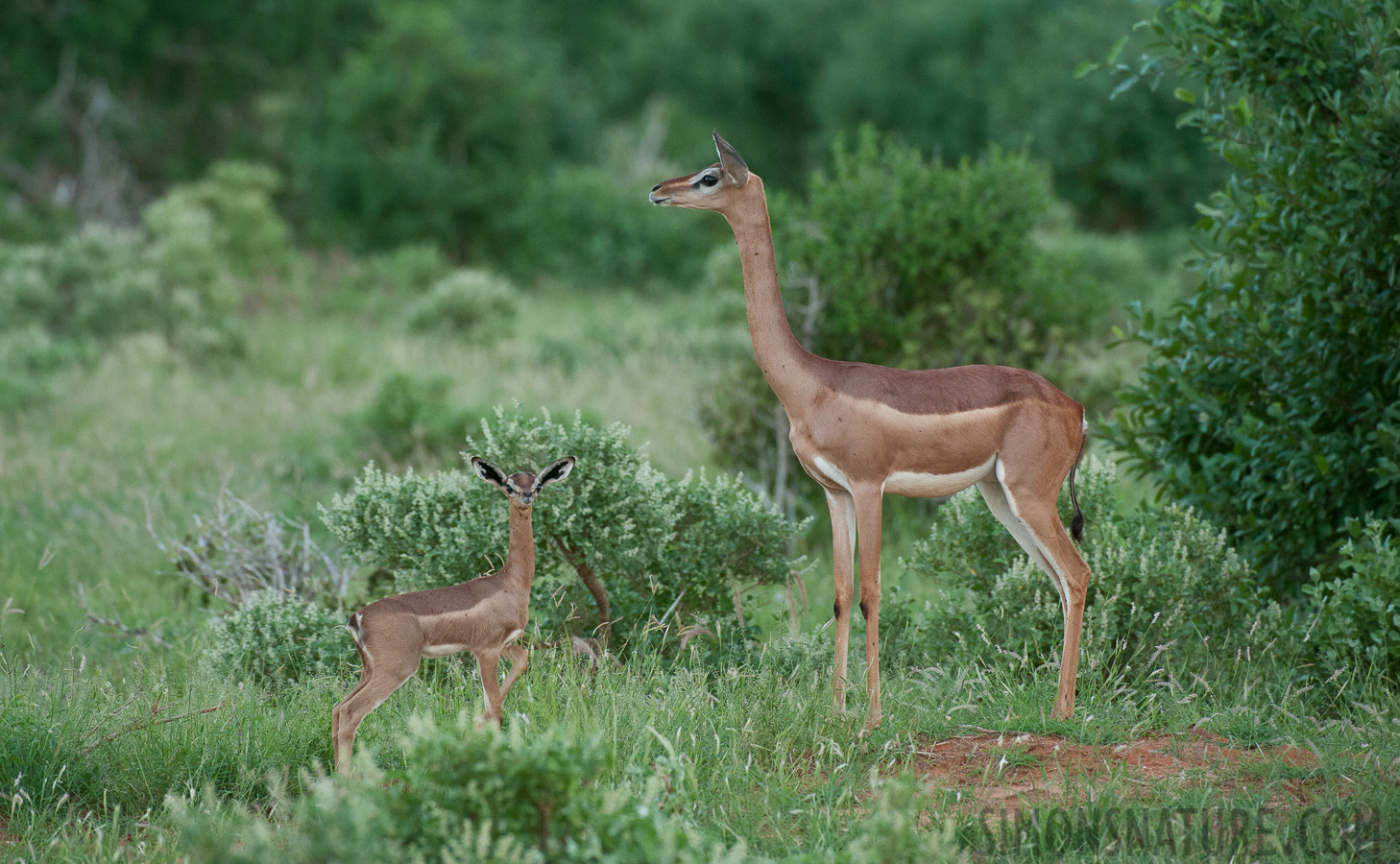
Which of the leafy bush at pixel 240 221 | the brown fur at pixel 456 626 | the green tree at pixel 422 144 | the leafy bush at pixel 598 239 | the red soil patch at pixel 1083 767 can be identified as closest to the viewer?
the brown fur at pixel 456 626

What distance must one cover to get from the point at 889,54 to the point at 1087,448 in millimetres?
28933

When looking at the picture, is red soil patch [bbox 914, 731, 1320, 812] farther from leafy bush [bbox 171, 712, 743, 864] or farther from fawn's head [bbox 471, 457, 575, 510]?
fawn's head [bbox 471, 457, 575, 510]

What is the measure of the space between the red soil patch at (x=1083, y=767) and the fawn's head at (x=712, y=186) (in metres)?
2.28

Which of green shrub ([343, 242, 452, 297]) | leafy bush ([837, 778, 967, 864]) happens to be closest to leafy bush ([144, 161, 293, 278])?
green shrub ([343, 242, 452, 297])

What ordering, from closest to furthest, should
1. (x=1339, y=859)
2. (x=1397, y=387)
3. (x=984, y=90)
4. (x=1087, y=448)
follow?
1. (x=1339, y=859)
2. (x=1397, y=387)
3. (x=1087, y=448)
4. (x=984, y=90)

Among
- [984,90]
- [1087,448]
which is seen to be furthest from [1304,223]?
[984,90]

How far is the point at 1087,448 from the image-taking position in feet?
36.4

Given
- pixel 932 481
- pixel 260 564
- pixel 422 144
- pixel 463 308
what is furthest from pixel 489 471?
pixel 422 144

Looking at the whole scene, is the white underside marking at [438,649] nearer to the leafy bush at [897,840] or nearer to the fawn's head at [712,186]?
the leafy bush at [897,840]

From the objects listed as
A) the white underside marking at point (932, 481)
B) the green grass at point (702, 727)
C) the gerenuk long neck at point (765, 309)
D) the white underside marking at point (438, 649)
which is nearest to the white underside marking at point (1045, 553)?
the white underside marking at point (932, 481)

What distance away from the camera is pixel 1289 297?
6.79m

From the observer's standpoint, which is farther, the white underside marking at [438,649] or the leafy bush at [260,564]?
the leafy bush at [260,564]

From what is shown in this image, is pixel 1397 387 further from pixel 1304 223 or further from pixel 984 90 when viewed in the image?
pixel 984 90

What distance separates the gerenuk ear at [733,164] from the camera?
4938 millimetres
